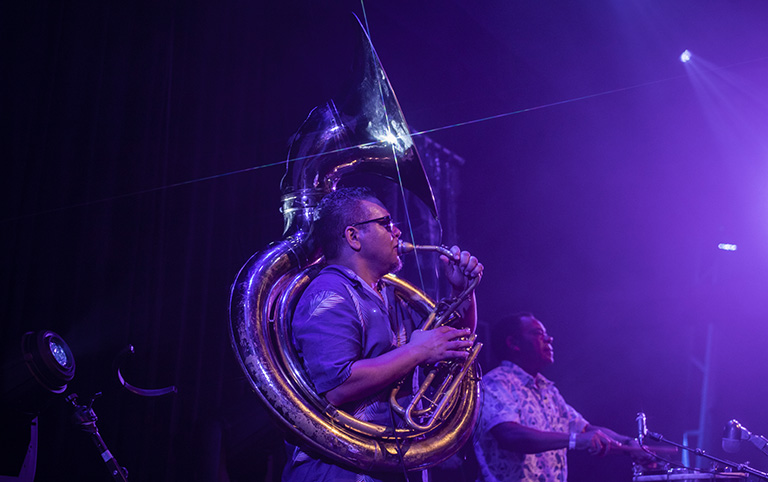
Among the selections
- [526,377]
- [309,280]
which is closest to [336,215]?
[309,280]

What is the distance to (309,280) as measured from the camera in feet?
7.88

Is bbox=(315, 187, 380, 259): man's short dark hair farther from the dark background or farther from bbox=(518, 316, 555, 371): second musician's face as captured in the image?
bbox=(518, 316, 555, 371): second musician's face

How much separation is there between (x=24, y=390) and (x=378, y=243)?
4.51 feet

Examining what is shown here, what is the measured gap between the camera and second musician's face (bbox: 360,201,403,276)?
2.36 meters

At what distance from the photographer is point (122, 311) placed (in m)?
2.95

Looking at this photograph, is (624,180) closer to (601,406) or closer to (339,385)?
(601,406)

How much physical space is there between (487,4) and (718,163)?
10.9 ft

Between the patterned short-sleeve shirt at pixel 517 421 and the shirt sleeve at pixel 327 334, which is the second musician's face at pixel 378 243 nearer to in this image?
the shirt sleeve at pixel 327 334

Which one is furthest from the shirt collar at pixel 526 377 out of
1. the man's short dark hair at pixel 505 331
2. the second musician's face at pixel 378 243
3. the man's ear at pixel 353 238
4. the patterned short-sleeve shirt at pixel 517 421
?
the man's ear at pixel 353 238

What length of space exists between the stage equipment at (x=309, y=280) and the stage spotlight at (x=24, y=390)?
64cm

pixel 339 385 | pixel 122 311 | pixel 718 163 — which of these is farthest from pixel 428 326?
pixel 718 163

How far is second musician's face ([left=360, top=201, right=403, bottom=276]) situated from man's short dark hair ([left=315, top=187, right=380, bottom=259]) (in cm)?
4

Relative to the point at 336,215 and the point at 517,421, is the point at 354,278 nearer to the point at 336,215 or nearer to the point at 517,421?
the point at 336,215

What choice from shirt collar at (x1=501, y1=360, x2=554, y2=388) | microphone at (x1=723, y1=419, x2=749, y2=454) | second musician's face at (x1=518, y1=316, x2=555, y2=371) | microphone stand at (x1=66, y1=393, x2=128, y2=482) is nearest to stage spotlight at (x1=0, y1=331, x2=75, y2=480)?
microphone stand at (x1=66, y1=393, x2=128, y2=482)
